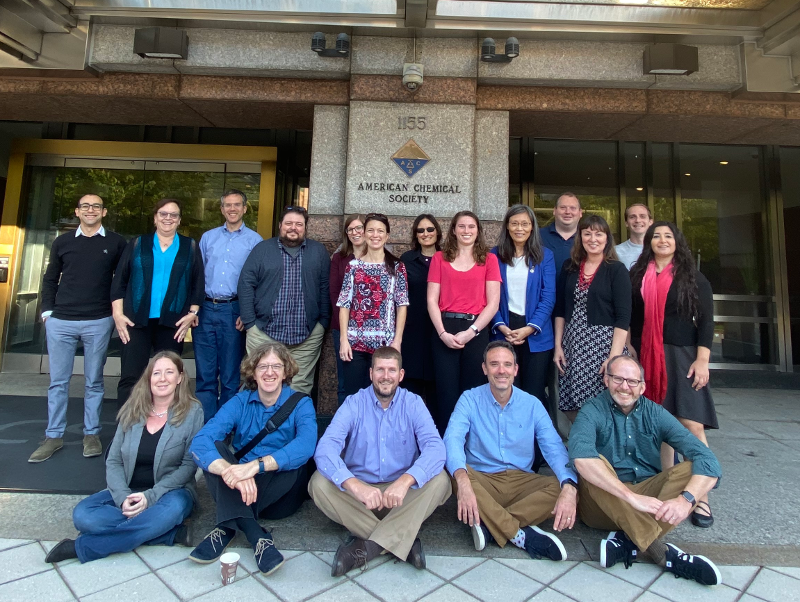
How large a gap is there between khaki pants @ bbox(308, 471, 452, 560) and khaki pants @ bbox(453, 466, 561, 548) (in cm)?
20

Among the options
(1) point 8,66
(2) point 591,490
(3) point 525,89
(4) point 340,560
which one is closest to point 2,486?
(4) point 340,560

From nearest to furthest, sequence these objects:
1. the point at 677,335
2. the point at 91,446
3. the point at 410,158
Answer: the point at 677,335, the point at 91,446, the point at 410,158

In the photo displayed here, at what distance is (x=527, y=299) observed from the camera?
3.71 m

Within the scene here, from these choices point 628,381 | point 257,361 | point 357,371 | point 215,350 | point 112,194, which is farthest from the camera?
point 112,194

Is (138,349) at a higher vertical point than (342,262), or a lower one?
lower

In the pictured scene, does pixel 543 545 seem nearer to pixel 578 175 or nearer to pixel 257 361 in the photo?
pixel 257 361

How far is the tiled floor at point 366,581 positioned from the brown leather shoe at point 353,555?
0.14 feet

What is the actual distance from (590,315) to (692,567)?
1606 mm

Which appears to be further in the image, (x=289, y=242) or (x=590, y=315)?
(x=289, y=242)

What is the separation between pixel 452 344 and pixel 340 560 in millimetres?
1592

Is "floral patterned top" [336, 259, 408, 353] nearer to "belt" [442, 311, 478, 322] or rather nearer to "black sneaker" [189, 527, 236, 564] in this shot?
"belt" [442, 311, 478, 322]

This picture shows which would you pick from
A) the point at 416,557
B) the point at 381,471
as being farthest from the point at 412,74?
the point at 416,557

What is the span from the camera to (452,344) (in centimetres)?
347

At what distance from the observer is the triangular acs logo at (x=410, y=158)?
508 centimetres
